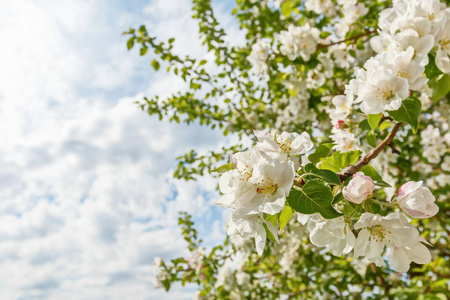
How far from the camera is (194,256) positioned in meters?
4.08

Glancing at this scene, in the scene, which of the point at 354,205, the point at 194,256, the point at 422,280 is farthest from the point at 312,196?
the point at 194,256

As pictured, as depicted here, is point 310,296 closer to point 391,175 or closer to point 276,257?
point 276,257

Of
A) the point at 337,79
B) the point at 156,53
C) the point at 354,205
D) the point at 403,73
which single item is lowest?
the point at 354,205

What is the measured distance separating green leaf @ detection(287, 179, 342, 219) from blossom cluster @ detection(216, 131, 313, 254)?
1.5 inches

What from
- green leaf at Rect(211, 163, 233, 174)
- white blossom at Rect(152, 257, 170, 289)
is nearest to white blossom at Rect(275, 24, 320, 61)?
green leaf at Rect(211, 163, 233, 174)

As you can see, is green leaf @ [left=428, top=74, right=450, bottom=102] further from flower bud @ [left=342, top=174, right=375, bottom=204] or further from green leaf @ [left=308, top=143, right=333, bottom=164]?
flower bud @ [left=342, top=174, right=375, bottom=204]

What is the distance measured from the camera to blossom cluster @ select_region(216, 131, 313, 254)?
0.90 metres

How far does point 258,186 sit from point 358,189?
9.9 inches

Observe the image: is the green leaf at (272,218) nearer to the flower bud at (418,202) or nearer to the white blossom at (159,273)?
the flower bud at (418,202)

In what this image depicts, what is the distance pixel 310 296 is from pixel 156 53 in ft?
10.0

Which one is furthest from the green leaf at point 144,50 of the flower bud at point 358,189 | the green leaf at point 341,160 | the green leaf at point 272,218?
the flower bud at point 358,189

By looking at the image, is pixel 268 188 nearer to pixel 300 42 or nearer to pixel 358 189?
pixel 358 189

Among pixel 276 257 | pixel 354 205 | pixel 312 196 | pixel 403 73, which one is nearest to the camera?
pixel 312 196

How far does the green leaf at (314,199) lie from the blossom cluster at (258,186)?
1.5 inches
